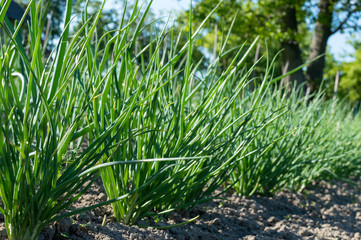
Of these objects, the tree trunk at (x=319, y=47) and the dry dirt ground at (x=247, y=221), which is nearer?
the dry dirt ground at (x=247, y=221)

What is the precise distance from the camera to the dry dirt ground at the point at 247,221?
1309mm

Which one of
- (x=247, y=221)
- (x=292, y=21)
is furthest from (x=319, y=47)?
(x=247, y=221)

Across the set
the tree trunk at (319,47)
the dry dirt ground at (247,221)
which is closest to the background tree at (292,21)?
the tree trunk at (319,47)

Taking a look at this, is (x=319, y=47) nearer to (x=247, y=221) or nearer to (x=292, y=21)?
(x=292, y=21)

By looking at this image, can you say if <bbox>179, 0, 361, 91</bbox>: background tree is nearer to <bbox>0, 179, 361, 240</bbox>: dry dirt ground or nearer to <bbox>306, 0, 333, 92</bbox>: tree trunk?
<bbox>306, 0, 333, 92</bbox>: tree trunk

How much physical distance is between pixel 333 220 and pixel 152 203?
1.61m

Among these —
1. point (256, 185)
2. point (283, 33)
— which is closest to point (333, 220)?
point (256, 185)

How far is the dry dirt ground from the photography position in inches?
51.5

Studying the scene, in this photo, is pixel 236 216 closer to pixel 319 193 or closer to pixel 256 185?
pixel 256 185

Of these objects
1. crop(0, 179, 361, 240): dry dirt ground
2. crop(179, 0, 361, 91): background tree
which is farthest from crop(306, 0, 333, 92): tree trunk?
crop(0, 179, 361, 240): dry dirt ground

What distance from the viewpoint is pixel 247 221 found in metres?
2.00

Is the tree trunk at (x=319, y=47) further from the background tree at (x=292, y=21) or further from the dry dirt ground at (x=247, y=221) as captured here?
the dry dirt ground at (x=247, y=221)

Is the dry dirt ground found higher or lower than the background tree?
lower

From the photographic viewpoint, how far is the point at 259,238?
1710mm
